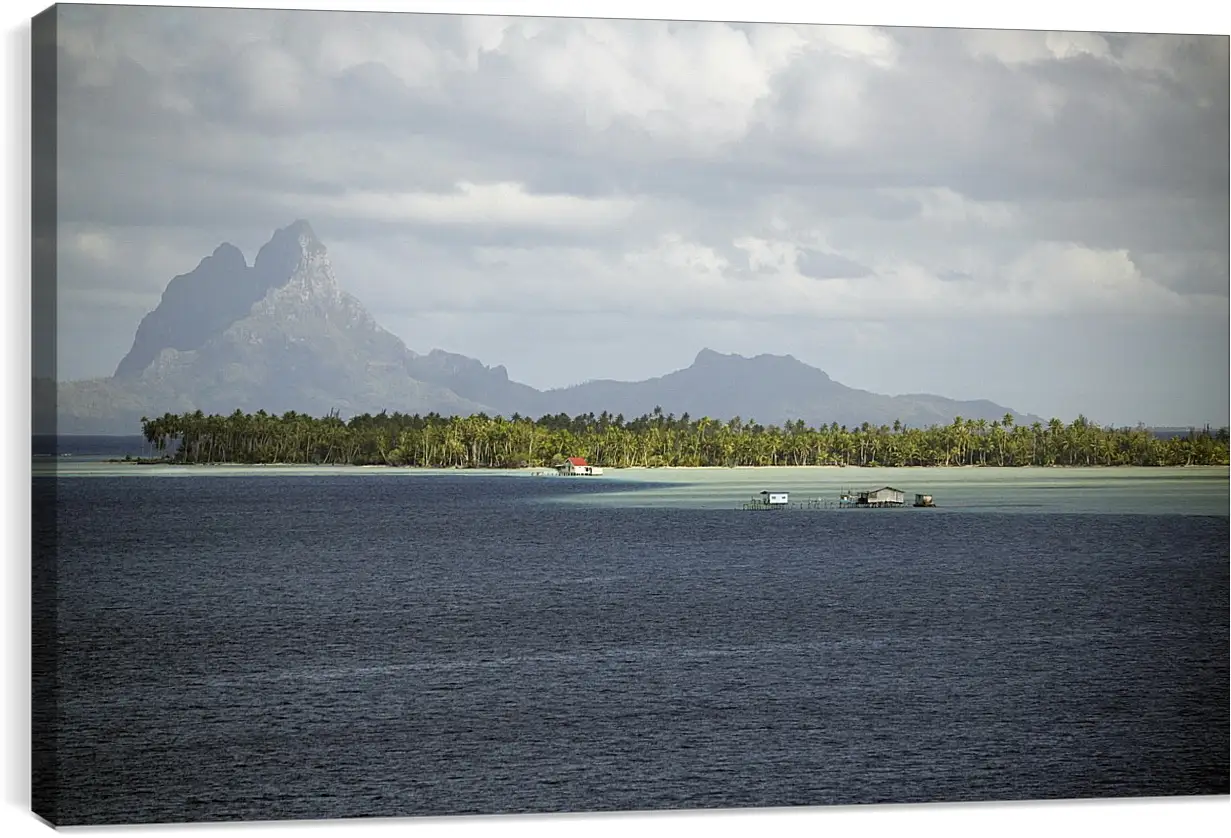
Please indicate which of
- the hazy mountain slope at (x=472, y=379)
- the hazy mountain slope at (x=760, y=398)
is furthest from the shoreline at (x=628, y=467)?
the hazy mountain slope at (x=472, y=379)

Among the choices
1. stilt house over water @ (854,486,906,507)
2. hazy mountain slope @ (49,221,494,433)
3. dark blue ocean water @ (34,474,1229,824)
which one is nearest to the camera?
dark blue ocean water @ (34,474,1229,824)

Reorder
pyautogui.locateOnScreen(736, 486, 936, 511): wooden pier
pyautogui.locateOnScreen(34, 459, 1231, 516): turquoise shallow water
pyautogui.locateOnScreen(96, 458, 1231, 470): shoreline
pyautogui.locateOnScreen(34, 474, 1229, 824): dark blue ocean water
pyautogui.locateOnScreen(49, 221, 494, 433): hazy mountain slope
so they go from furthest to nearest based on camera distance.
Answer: pyautogui.locateOnScreen(736, 486, 936, 511): wooden pier
pyautogui.locateOnScreen(96, 458, 1231, 470): shoreline
pyautogui.locateOnScreen(34, 459, 1231, 516): turquoise shallow water
pyautogui.locateOnScreen(49, 221, 494, 433): hazy mountain slope
pyautogui.locateOnScreen(34, 474, 1229, 824): dark blue ocean water

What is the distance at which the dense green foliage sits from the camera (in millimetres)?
10602

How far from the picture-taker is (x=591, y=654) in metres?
11.0

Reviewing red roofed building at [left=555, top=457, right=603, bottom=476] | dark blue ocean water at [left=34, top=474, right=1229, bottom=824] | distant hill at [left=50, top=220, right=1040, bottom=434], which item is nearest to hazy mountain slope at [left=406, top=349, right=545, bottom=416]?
distant hill at [left=50, top=220, right=1040, bottom=434]

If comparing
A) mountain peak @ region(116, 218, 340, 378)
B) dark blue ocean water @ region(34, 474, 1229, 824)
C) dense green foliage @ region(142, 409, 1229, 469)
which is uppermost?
mountain peak @ region(116, 218, 340, 378)

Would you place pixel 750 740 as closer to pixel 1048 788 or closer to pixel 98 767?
pixel 1048 788

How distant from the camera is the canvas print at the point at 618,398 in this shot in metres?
8.73

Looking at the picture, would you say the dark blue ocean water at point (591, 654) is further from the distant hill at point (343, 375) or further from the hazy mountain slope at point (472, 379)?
the hazy mountain slope at point (472, 379)

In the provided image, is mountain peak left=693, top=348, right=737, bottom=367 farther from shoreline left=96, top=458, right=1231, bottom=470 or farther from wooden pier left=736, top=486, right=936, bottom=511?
wooden pier left=736, top=486, right=936, bottom=511

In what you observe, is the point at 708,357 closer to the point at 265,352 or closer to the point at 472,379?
the point at 472,379

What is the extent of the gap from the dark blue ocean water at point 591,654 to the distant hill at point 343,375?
65cm

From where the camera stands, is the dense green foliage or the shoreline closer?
the shoreline

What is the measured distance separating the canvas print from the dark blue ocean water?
4cm
